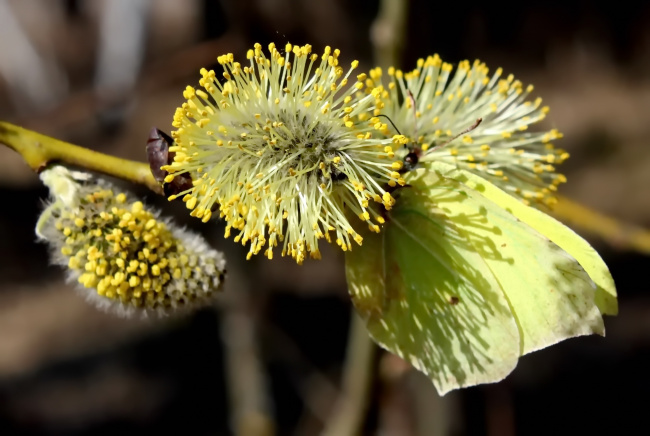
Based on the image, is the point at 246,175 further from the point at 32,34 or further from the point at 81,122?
the point at 32,34

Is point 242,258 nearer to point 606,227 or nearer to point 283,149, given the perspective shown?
point 606,227

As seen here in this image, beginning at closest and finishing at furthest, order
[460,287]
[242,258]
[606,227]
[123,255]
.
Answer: [123,255] → [460,287] → [606,227] → [242,258]

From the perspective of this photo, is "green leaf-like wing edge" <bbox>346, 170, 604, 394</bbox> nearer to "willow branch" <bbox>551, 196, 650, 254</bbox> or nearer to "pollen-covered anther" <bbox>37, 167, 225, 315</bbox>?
"pollen-covered anther" <bbox>37, 167, 225, 315</bbox>

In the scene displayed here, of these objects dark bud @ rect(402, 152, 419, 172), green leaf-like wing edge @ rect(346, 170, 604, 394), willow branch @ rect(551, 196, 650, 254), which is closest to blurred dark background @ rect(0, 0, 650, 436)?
willow branch @ rect(551, 196, 650, 254)

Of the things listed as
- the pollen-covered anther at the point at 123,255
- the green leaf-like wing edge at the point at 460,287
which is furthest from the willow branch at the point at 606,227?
the pollen-covered anther at the point at 123,255

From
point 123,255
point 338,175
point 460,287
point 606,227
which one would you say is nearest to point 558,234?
point 460,287
